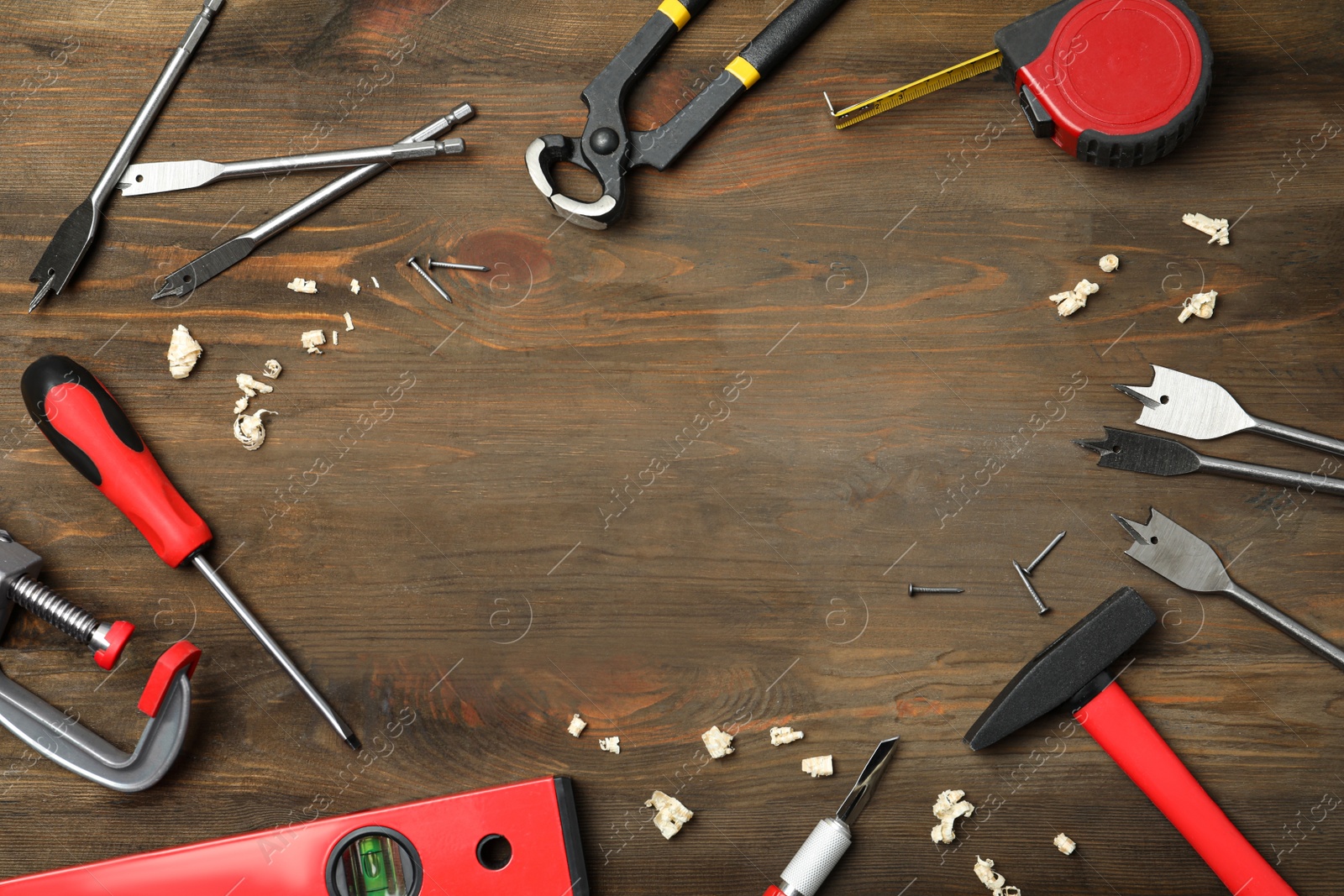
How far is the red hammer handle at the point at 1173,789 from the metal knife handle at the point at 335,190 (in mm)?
1230

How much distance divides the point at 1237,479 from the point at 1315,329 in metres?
0.25

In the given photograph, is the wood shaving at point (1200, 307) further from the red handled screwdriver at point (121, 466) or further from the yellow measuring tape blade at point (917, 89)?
the red handled screwdriver at point (121, 466)

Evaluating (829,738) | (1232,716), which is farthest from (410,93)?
(1232,716)

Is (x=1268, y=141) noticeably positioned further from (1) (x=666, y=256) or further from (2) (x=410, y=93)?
(2) (x=410, y=93)

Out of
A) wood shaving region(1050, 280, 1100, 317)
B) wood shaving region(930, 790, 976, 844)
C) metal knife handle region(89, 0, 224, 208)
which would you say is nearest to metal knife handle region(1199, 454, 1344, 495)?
wood shaving region(1050, 280, 1100, 317)

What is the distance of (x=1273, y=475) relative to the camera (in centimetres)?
117

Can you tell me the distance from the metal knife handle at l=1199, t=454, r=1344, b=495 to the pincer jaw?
90 cm

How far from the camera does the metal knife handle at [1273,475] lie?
1165 mm

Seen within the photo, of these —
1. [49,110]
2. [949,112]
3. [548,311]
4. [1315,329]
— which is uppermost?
[49,110]

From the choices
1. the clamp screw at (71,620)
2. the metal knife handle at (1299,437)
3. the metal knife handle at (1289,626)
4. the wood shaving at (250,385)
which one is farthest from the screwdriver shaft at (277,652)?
the metal knife handle at (1299,437)

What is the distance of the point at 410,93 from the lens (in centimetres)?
131

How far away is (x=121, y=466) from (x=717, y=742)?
3.01 feet

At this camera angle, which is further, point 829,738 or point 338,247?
point 338,247

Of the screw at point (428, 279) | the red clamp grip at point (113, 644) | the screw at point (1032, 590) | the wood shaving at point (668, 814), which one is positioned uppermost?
the screw at point (428, 279)
